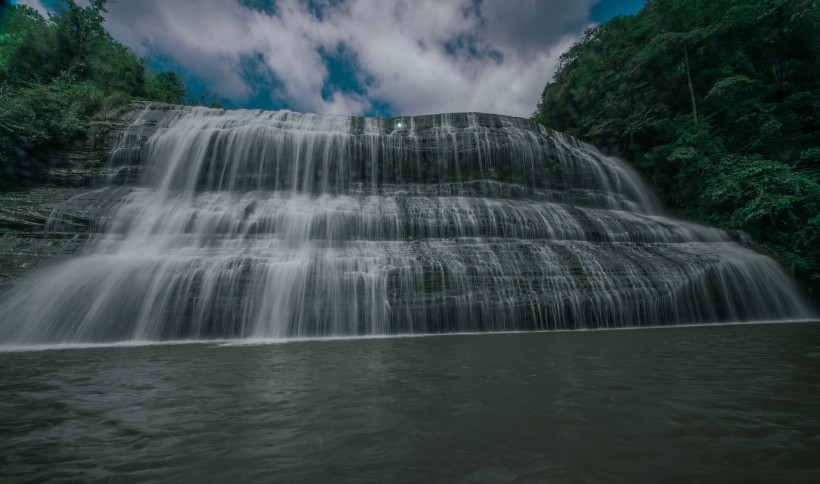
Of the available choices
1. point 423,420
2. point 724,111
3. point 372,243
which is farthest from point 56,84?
point 724,111

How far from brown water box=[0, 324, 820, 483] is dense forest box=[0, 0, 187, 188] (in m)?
11.4

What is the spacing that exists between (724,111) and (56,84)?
2858 centimetres

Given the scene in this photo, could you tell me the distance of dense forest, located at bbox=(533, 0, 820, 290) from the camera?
10.6 m

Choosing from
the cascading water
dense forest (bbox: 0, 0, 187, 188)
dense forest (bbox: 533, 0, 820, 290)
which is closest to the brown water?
the cascading water

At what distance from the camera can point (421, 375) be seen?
3113mm

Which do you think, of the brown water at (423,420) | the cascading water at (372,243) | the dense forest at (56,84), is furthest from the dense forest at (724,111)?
the dense forest at (56,84)

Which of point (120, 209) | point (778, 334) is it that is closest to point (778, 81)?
point (778, 334)

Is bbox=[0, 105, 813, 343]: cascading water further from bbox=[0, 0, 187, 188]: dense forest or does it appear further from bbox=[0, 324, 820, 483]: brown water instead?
bbox=[0, 324, 820, 483]: brown water

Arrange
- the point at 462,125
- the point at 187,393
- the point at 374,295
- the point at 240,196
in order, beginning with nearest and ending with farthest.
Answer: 1. the point at 187,393
2. the point at 374,295
3. the point at 240,196
4. the point at 462,125

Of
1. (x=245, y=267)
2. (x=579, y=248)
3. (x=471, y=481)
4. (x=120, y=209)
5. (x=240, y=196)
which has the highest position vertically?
(x=240, y=196)

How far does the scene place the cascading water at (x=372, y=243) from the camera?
21.7 ft

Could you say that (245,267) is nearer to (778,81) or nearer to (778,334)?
(778,334)

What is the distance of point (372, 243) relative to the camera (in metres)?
9.41

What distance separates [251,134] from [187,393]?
506 inches
